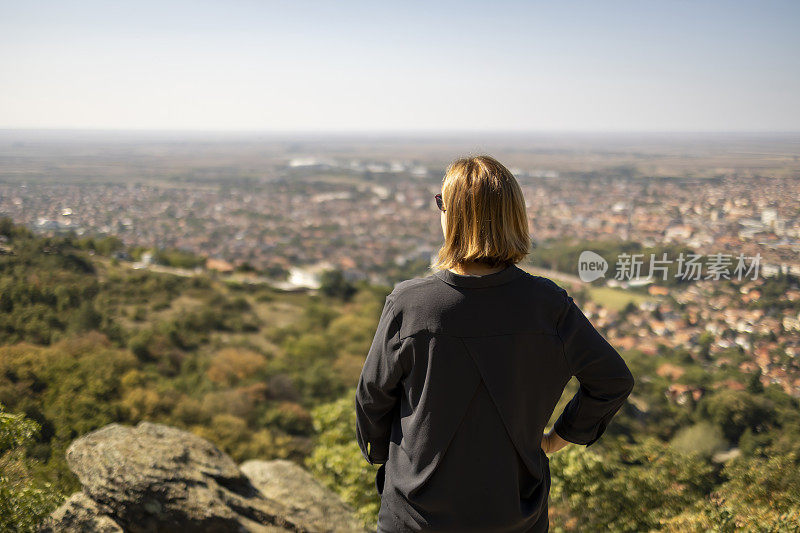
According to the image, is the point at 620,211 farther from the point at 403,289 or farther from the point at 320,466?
the point at 403,289

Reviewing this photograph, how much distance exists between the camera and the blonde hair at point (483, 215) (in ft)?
3.58

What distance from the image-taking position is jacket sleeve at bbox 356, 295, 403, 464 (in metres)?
1.13

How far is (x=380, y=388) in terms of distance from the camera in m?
1.18

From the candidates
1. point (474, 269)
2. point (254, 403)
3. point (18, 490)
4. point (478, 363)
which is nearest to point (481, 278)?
point (474, 269)

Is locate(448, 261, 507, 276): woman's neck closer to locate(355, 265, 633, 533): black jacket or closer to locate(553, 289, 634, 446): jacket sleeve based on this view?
locate(355, 265, 633, 533): black jacket

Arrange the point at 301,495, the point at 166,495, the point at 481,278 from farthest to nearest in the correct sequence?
the point at 301,495 → the point at 166,495 → the point at 481,278

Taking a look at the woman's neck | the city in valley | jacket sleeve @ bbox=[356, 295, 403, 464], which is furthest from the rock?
the woman's neck

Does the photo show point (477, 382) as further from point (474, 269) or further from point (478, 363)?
point (474, 269)

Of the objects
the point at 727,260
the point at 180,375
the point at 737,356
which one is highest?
the point at 727,260

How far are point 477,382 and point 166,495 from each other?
3266 millimetres

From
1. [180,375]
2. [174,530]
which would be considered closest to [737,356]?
[174,530]

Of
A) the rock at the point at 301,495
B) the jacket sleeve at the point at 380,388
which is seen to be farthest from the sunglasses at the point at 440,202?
the rock at the point at 301,495

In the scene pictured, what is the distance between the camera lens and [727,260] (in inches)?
328

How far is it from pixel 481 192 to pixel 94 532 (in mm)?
3508
